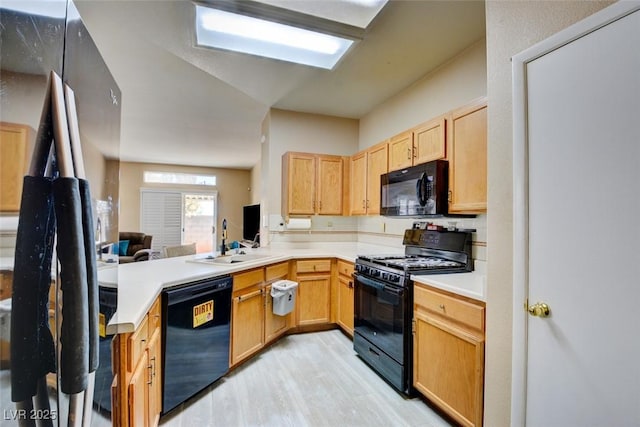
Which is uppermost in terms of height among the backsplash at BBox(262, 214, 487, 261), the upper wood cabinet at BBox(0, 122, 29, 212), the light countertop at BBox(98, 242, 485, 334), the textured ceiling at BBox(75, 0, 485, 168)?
the textured ceiling at BBox(75, 0, 485, 168)

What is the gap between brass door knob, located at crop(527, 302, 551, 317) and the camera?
124cm

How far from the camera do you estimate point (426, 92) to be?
294cm

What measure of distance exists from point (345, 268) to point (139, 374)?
81.9 inches

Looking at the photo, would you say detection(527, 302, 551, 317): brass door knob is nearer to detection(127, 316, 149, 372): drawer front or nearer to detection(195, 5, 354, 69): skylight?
detection(127, 316, 149, 372): drawer front

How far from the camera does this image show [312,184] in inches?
143

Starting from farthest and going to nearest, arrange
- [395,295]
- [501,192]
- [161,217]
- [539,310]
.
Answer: [161,217]
[395,295]
[501,192]
[539,310]

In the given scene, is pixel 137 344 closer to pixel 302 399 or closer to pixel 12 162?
pixel 12 162

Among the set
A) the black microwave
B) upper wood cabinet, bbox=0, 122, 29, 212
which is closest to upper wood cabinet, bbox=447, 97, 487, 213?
the black microwave

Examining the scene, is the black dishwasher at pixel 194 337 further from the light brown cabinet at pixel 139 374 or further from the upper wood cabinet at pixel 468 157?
the upper wood cabinet at pixel 468 157

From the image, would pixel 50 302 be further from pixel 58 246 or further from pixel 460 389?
pixel 460 389

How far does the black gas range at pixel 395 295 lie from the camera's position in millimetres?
2121

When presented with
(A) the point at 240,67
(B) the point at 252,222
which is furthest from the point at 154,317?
(B) the point at 252,222

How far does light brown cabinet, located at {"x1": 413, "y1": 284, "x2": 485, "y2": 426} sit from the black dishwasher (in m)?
1.37

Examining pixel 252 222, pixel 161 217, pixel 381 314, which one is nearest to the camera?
pixel 381 314
